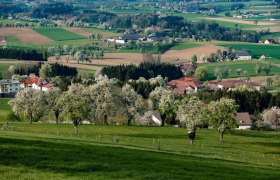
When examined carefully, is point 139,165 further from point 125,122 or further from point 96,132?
point 125,122

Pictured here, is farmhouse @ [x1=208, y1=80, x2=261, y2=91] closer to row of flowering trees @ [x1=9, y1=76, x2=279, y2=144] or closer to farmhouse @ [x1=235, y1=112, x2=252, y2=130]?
farmhouse @ [x1=235, y1=112, x2=252, y2=130]

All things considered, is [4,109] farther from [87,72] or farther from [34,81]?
A: [87,72]

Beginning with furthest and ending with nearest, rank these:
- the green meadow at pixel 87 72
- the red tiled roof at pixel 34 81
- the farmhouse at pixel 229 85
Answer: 1. the green meadow at pixel 87 72
2. the farmhouse at pixel 229 85
3. the red tiled roof at pixel 34 81

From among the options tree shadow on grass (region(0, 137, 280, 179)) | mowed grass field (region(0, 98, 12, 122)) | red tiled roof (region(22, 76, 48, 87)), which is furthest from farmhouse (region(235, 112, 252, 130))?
tree shadow on grass (region(0, 137, 280, 179))

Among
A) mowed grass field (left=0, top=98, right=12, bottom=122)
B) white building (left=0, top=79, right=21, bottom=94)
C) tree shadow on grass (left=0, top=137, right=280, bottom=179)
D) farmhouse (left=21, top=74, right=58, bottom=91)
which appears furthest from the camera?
farmhouse (left=21, top=74, right=58, bottom=91)

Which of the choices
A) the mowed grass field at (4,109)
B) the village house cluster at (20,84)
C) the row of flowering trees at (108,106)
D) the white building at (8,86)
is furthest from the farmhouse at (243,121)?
the white building at (8,86)

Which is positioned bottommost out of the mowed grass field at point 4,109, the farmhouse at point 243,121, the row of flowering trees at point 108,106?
the farmhouse at point 243,121

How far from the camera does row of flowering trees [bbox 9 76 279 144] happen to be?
85.2 metres

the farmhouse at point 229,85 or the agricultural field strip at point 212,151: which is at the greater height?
the agricultural field strip at point 212,151

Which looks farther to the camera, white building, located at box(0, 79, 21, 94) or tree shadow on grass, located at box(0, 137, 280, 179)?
white building, located at box(0, 79, 21, 94)

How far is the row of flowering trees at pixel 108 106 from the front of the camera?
3354 inches

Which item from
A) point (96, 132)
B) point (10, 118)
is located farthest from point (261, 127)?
point (10, 118)

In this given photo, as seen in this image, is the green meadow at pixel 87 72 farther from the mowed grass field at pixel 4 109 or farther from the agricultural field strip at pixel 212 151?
the agricultural field strip at pixel 212 151

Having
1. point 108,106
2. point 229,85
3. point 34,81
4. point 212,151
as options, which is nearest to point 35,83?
point 34,81
